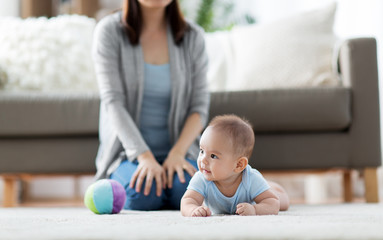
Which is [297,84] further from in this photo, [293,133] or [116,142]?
[116,142]

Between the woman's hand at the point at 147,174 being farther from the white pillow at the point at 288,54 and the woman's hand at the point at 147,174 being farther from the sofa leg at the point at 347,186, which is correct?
the sofa leg at the point at 347,186

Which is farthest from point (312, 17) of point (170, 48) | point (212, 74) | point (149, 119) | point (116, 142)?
point (116, 142)

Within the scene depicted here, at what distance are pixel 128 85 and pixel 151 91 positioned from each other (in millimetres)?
84

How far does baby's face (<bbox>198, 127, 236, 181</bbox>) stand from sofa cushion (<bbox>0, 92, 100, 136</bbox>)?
79cm

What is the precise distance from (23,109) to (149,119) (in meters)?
0.50

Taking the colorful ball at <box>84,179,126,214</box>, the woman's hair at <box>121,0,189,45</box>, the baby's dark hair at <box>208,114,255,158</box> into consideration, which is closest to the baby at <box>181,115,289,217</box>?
the baby's dark hair at <box>208,114,255,158</box>

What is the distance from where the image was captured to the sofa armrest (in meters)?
1.80

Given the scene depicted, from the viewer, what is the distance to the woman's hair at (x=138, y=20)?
166 cm

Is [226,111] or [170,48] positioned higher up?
[170,48]

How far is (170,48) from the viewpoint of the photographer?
1.68 meters

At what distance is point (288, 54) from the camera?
2164 millimetres

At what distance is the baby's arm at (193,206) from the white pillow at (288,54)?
102 cm

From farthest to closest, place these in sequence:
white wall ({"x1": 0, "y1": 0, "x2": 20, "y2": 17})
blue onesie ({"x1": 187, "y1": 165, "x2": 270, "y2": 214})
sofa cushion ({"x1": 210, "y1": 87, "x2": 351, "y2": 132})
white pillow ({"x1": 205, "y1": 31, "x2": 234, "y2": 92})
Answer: white wall ({"x1": 0, "y1": 0, "x2": 20, "y2": 17}) → white pillow ({"x1": 205, "y1": 31, "x2": 234, "y2": 92}) → sofa cushion ({"x1": 210, "y1": 87, "x2": 351, "y2": 132}) → blue onesie ({"x1": 187, "y1": 165, "x2": 270, "y2": 214})

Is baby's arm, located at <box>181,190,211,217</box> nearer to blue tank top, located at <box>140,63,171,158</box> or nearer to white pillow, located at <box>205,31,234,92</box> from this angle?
blue tank top, located at <box>140,63,171,158</box>
